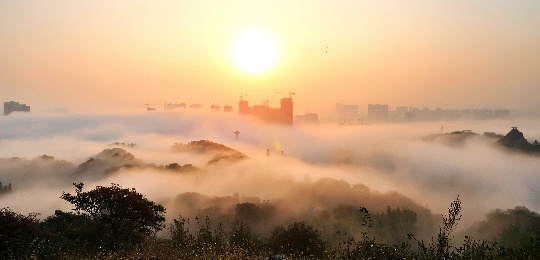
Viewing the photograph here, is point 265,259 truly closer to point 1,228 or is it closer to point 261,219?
point 1,228

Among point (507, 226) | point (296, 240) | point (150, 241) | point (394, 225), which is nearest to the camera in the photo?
point (150, 241)

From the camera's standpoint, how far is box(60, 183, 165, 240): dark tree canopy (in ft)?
94.7

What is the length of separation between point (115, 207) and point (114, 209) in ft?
0.52

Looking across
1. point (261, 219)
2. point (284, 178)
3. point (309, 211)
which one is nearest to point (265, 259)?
point (261, 219)

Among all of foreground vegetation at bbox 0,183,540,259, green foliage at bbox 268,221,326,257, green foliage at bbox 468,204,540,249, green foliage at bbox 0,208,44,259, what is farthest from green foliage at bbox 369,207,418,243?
green foliage at bbox 0,208,44,259

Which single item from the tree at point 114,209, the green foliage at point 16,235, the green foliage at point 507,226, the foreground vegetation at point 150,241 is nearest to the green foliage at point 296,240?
the foreground vegetation at point 150,241

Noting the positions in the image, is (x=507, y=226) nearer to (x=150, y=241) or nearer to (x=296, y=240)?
(x=296, y=240)

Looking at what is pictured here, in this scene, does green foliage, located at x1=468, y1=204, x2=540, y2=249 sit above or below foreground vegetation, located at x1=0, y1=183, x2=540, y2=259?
below

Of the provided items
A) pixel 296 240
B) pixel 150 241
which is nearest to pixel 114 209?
pixel 150 241

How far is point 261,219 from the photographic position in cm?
9762

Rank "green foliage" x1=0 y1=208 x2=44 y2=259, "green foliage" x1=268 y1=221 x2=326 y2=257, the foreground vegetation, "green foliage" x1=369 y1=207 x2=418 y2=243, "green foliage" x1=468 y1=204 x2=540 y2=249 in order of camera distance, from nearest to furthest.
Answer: the foreground vegetation → "green foliage" x1=0 y1=208 x2=44 y2=259 → "green foliage" x1=268 y1=221 x2=326 y2=257 → "green foliage" x1=468 y1=204 x2=540 y2=249 → "green foliage" x1=369 y1=207 x2=418 y2=243

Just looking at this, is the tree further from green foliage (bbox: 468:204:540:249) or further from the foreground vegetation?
green foliage (bbox: 468:204:540:249)

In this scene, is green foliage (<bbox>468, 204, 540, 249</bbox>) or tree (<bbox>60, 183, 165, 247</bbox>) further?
green foliage (<bbox>468, 204, 540, 249</bbox>)

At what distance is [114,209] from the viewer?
29.1m
